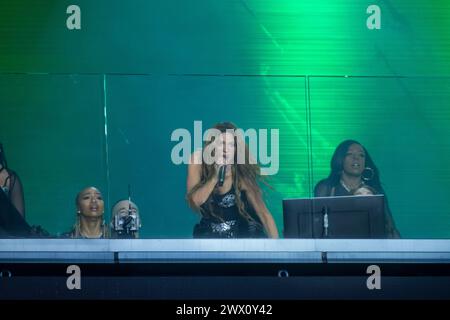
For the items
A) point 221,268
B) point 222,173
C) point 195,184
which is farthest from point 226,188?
point 221,268

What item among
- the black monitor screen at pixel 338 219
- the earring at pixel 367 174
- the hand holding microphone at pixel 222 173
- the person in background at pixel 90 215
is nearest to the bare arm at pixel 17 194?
the person in background at pixel 90 215

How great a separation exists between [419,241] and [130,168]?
1.94m

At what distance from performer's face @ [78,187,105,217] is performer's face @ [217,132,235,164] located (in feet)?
2.71

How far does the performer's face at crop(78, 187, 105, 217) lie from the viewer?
9336mm

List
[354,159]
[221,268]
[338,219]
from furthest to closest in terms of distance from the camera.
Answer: [354,159] → [338,219] → [221,268]

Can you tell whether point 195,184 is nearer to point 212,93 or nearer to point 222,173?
point 222,173

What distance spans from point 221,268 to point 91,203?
0.96 m

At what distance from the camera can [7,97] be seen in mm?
9367

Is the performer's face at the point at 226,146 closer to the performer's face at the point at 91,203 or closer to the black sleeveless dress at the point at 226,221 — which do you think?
the black sleeveless dress at the point at 226,221

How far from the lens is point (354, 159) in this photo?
371 inches

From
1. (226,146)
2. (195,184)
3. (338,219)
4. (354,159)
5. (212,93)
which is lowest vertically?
(338,219)

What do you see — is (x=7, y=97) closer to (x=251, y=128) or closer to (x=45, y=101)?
(x=45, y=101)

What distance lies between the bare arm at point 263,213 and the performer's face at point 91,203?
3.14 ft

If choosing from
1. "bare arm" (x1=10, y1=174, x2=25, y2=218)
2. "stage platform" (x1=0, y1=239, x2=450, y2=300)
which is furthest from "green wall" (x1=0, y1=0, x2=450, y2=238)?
"stage platform" (x1=0, y1=239, x2=450, y2=300)
